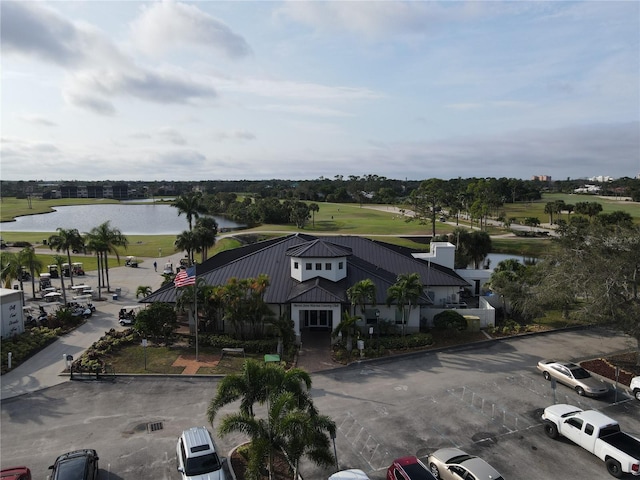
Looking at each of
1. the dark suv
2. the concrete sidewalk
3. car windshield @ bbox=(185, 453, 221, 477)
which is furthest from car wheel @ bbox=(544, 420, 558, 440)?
the concrete sidewalk

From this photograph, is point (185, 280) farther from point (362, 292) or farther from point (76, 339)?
point (76, 339)

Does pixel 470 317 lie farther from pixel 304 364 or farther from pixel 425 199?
pixel 425 199

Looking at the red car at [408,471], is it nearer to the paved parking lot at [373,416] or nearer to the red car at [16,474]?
the paved parking lot at [373,416]

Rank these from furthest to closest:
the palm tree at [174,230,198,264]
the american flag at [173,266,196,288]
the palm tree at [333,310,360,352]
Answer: the palm tree at [174,230,198,264]
the palm tree at [333,310,360,352]
the american flag at [173,266,196,288]

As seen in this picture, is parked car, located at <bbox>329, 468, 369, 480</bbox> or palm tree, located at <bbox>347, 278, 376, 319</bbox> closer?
parked car, located at <bbox>329, 468, 369, 480</bbox>

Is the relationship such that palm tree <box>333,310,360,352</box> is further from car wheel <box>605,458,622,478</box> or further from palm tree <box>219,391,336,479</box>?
car wheel <box>605,458,622,478</box>
